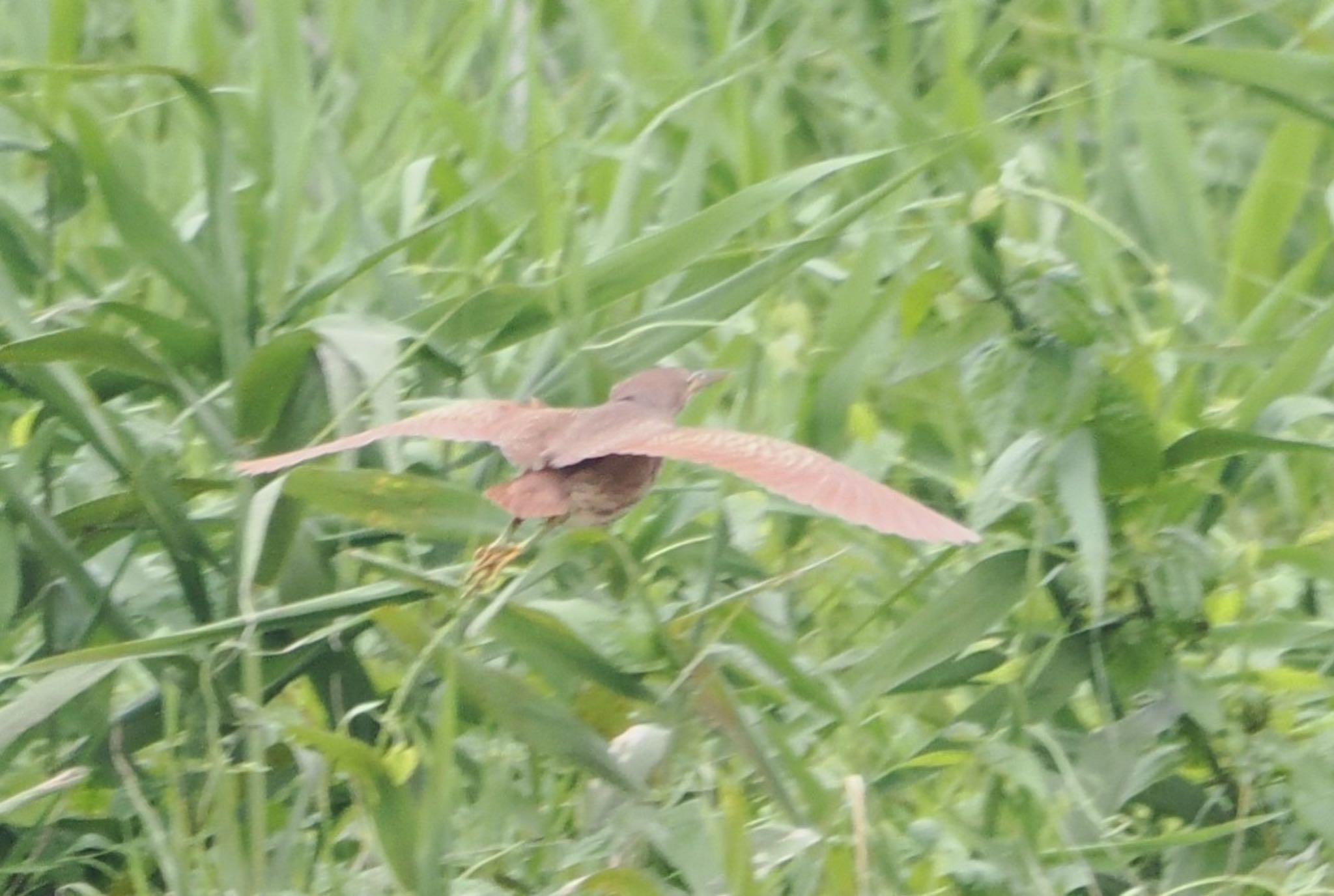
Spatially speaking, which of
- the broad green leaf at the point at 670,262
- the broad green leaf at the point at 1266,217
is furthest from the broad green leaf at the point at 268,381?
the broad green leaf at the point at 1266,217

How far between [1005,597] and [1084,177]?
760 mm

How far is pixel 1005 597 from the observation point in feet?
3.37

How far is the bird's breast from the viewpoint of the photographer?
0.91m

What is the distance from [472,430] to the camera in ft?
3.02

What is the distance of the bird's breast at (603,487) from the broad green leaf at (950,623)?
175 millimetres

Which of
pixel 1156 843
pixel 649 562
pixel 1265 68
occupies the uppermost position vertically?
pixel 1265 68

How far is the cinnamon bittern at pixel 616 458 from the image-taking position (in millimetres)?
777

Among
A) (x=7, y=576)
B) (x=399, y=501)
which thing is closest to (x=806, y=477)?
(x=399, y=501)

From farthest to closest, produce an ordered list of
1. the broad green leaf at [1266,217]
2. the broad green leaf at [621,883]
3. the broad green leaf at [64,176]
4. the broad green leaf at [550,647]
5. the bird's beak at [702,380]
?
the broad green leaf at [1266,217] < the broad green leaf at [64,176] < the bird's beak at [702,380] < the broad green leaf at [550,647] < the broad green leaf at [621,883]

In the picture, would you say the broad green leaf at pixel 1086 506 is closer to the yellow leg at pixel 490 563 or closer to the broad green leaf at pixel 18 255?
the yellow leg at pixel 490 563

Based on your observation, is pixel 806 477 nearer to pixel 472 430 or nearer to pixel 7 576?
pixel 472 430

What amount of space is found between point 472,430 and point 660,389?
6.0 inches

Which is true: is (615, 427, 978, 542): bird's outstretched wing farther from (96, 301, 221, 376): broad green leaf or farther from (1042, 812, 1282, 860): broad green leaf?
(96, 301, 221, 376): broad green leaf

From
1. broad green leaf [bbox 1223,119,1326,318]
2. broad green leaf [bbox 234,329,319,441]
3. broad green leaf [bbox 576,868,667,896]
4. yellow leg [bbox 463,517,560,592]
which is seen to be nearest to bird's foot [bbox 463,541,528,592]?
yellow leg [bbox 463,517,560,592]
